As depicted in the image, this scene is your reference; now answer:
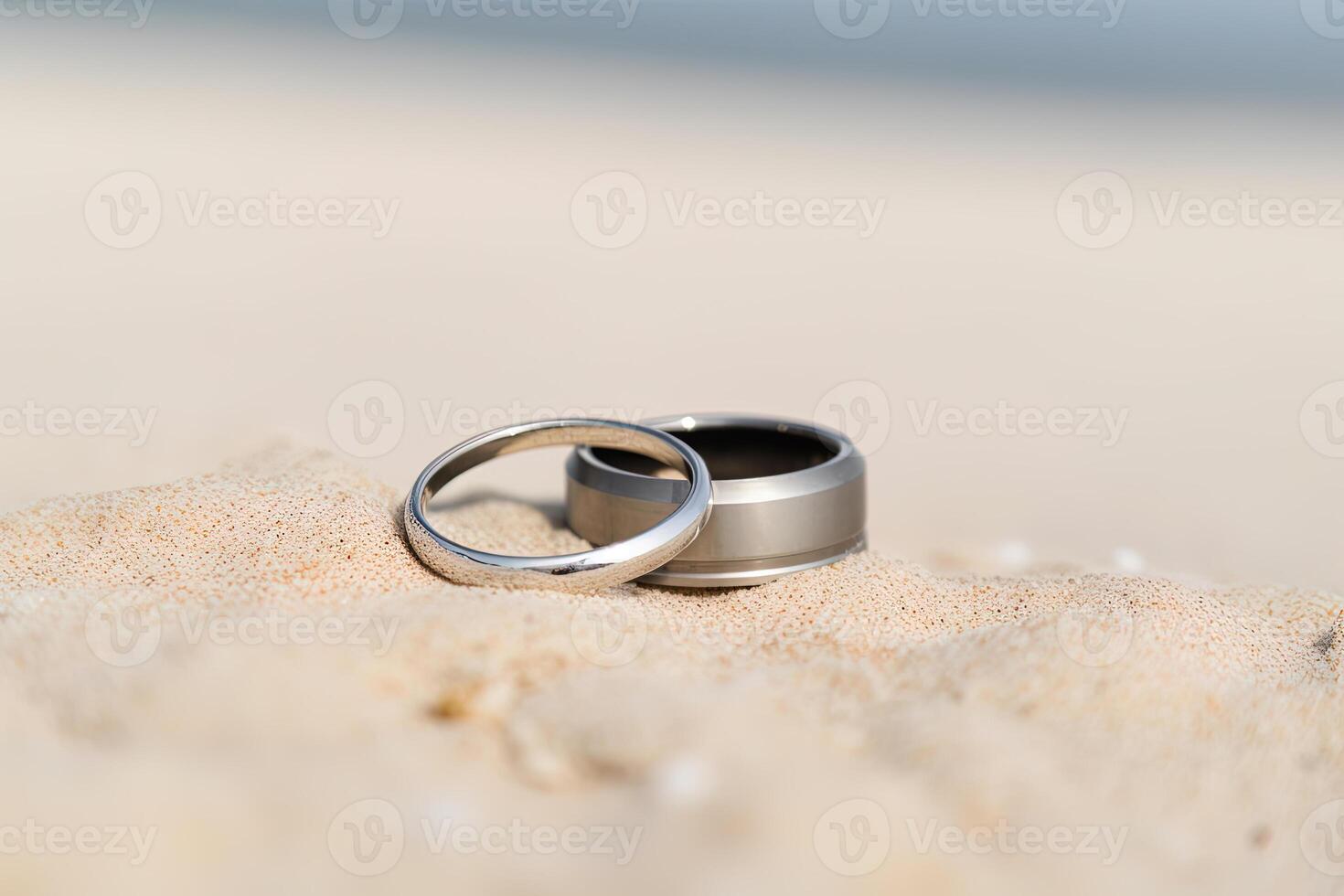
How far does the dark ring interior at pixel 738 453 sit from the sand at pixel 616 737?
761 millimetres

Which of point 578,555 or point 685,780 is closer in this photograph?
point 685,780

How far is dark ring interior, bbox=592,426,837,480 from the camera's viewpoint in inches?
109

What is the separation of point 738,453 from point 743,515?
2.12 feet

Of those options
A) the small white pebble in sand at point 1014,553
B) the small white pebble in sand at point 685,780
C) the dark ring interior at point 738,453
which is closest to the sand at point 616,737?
the small white pebble in sand at point 685,780

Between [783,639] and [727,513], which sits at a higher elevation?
[727,513]

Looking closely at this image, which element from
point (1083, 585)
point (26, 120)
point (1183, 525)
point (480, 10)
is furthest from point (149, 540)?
point (480, 10)

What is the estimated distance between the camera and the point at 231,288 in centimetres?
426

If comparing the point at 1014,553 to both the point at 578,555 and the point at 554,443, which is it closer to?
the point at 554,443

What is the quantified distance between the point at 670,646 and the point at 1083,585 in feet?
3.05

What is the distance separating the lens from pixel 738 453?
2.81 m

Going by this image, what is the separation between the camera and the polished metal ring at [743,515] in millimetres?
2184

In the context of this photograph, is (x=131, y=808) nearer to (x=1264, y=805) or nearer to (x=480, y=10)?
(x=1264, y=805)

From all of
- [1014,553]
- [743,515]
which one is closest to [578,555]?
[743,515]

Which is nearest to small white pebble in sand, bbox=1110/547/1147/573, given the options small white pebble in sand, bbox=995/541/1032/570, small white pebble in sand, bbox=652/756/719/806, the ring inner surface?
small white pebble in sand, bbox=995/541/1032/570
